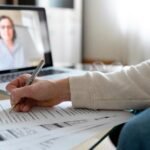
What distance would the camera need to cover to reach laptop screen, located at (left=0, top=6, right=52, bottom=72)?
109 cm

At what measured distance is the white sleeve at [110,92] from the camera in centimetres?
64

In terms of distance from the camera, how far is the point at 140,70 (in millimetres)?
662

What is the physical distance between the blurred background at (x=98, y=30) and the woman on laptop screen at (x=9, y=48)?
704 millimetres

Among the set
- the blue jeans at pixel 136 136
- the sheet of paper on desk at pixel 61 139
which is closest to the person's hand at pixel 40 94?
the sheet of paper on desk at pixel 61 139

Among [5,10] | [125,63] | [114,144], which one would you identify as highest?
[5,10]

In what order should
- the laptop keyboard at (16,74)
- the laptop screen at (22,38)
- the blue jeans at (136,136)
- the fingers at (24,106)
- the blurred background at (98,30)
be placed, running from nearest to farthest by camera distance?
the blue jeans at (136,136) → the fingers at (24,106) → the laptop keyboard at (16,74) → the laptop screen at (22,38) → the blurred background at (98,30)

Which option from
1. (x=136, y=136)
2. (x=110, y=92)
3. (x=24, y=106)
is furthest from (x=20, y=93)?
(x=136, y=136)

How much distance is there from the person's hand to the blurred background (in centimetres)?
120

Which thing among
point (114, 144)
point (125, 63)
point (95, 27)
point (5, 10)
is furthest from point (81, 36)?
point (114, 144)

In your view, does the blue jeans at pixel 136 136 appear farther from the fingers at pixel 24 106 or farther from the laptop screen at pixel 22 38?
the laptop screen at pixel 22 38

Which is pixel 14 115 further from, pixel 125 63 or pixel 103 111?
pixel 125 63

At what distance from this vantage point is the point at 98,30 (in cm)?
202

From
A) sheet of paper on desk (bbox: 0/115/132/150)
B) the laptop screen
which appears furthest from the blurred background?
sheet of paper on desk (bbox: 0/115/132/150)

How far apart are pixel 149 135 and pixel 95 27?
1.70 m
